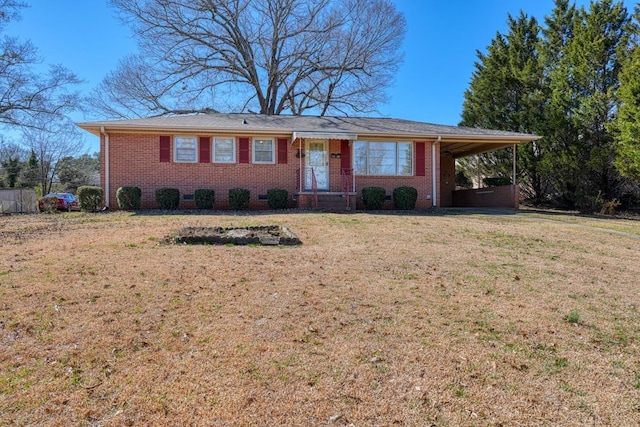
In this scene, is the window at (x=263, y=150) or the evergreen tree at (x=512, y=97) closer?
the window at (x=263, y=150)

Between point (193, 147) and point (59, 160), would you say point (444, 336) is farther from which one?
point (59, 160)

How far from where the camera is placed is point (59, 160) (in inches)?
1516

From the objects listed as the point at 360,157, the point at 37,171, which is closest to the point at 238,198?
the point at 360,157

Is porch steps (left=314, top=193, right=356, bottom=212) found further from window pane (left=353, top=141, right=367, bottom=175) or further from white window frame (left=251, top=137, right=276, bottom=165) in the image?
white window frame (left=251, top=137, right=276, bottom=165)

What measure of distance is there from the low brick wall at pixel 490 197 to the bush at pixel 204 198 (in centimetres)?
1155

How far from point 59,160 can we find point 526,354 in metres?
45.1

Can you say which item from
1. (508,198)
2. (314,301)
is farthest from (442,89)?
(314,301)

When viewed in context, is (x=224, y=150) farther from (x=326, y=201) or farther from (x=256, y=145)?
(x=326, y=201)

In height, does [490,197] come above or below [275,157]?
below

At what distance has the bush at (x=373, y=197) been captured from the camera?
13.9m

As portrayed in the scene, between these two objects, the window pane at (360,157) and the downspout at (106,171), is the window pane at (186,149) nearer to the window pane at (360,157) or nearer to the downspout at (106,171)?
the downspout at (106,171)

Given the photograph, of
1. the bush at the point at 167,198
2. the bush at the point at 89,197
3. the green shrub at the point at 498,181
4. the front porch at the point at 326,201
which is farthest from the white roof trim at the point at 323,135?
the green shrub at the point at 498,181

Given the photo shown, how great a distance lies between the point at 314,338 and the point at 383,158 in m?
12.6

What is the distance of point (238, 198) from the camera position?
1323 cm
